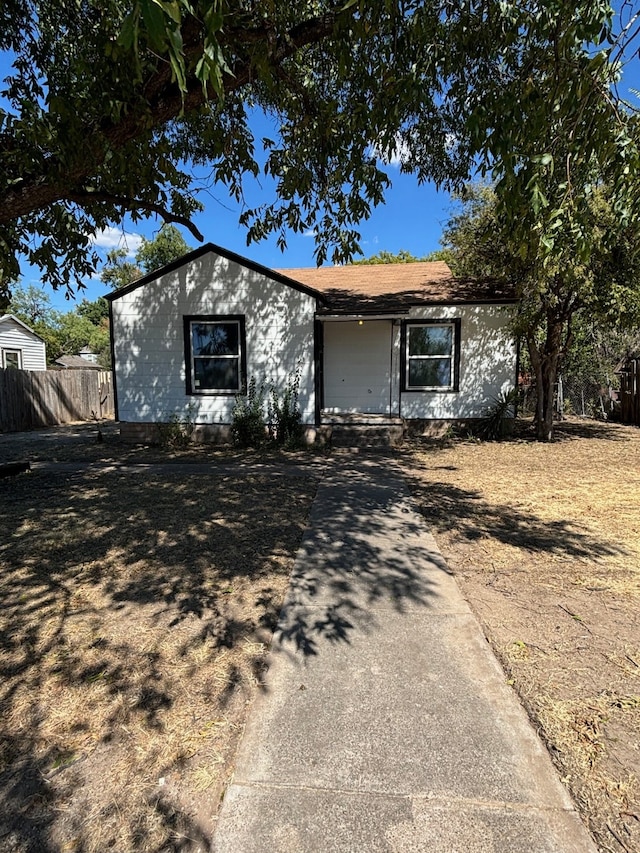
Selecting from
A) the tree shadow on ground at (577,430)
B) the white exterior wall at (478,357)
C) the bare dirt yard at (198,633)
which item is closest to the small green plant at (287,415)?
the white exterior wall at (478,357)

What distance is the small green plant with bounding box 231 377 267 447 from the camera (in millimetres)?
10188

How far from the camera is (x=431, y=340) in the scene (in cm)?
1134

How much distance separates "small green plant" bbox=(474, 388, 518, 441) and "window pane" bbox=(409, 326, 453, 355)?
1.64 m

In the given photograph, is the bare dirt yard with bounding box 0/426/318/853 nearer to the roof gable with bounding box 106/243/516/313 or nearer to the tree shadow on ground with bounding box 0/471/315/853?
the tree shadow on ground with bounding box 0/471/315/853

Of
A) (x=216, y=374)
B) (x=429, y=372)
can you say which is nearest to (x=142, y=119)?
(x=216, y=374)

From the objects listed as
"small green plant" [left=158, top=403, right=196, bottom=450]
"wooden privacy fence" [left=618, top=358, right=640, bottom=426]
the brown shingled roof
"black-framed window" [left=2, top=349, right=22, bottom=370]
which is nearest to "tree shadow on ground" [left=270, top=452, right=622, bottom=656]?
"small green plant" [left=158, top=403, right=196, bottom=450]

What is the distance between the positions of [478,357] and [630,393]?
5.72 m

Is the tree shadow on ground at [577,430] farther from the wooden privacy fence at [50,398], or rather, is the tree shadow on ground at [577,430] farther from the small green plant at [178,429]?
the wooden privacy fence at [50,398]

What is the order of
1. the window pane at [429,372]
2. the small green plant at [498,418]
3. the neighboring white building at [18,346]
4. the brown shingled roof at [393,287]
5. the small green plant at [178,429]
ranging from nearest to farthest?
1. the small green plant at [178,429]
2. the small green plant at [498,418]
3. the brown shingled roof at [393,287]
4. the window pane at [429,372]
5. the neighboring white building at [18,346]

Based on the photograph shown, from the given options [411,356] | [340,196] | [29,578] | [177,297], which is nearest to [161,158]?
[340,196]

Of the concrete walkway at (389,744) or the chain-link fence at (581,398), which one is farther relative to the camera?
the chain-link fence at (581,398)

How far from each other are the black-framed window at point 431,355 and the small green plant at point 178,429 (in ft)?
16.6

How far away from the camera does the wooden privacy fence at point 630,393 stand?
523 inches

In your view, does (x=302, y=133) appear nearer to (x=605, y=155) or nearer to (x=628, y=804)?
(x=605, y=155)
